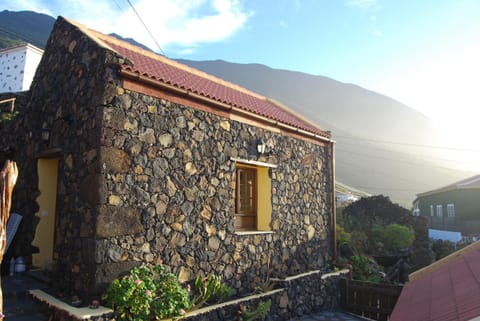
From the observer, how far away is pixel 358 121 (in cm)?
11994

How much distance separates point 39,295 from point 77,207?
1.42m

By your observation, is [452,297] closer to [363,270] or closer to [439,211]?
[363,270]

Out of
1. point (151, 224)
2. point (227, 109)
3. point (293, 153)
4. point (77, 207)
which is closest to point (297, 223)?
point (293, 153)

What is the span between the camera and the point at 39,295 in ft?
17.9

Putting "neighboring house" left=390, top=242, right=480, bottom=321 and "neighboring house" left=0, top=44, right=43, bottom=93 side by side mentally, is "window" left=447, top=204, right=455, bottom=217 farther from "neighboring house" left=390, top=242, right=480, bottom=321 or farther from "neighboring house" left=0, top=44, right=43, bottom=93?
"neighboring house" left=0, top=44, right=43, bottom=93

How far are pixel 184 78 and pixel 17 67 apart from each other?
12.1 metres

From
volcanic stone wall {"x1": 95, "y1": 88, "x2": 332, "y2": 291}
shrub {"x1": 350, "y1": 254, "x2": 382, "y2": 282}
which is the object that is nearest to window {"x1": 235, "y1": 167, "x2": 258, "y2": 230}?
volcanic stone wall {"x1": 95, "y1": 88, "x2": 332, "y2": 291}

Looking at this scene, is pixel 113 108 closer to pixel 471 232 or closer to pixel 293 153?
pixel 293 153

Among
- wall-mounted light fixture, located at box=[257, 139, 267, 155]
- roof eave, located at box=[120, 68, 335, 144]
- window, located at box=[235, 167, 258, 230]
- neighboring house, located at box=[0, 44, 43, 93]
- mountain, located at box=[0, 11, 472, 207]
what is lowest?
window, located at box=[235, 167, 258, 230]

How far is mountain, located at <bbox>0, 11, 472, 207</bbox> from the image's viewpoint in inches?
2628

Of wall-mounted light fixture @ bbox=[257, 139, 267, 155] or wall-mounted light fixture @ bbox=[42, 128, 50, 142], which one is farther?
wall-mounted light fixture @ bbox=[257, 139, 267, 155]

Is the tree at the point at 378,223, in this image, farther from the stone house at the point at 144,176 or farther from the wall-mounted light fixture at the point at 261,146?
the wall-mounted light fixture at the point at 261,146

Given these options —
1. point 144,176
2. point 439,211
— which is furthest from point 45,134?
point 439,211

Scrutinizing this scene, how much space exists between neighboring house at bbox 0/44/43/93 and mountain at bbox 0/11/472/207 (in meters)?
51.5
